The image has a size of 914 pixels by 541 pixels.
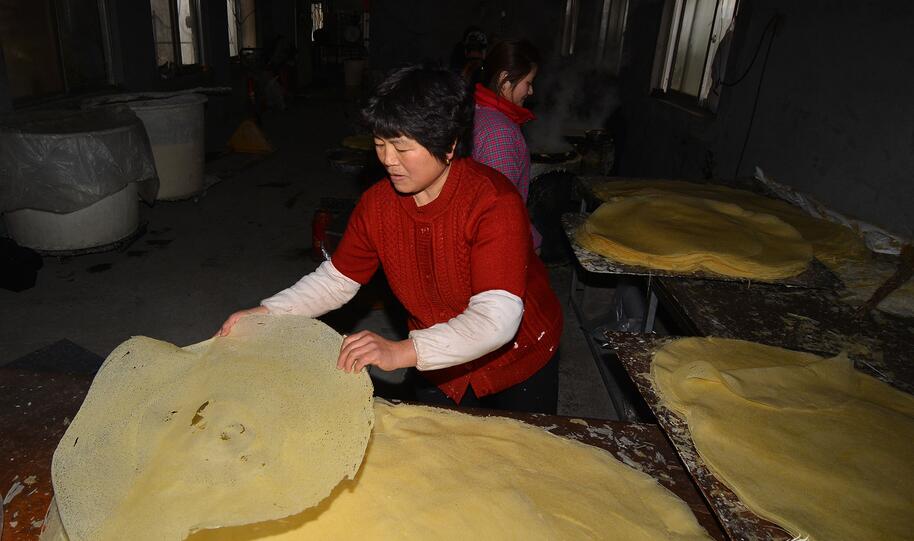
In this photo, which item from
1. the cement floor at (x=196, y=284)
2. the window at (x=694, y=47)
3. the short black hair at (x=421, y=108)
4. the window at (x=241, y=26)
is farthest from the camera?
the window at (x=241, y=26)

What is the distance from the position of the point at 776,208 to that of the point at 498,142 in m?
1.64

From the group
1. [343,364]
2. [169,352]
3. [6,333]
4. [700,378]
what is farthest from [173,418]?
[6,333]

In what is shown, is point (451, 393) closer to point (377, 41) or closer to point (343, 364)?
point (343, 364)

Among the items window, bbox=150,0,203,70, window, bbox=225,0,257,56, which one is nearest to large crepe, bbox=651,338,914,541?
window, bbox=150,0,203,70

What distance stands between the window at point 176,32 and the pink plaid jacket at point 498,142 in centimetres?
591

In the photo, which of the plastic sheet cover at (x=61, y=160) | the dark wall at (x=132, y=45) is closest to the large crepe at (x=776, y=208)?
the plastic sheet cover at (x=61, y=160)

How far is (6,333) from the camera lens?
10.2 feet

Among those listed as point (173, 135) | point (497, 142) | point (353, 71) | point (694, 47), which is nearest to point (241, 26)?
point (353, 71)

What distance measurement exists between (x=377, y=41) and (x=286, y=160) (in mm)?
5065

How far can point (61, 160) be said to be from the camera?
3.76m

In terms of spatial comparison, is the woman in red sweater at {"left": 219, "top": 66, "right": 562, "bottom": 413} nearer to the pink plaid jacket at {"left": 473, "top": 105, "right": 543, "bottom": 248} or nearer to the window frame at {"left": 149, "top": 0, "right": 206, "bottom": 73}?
the pink plaid jacket at {"left": 473, "top": 105, "right": 543, "bottom": 248}

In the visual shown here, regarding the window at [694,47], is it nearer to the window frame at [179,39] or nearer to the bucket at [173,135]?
the bucket at [173,135]

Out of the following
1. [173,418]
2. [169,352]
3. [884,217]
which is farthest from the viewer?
[884,217]

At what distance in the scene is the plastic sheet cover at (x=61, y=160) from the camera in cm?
368
